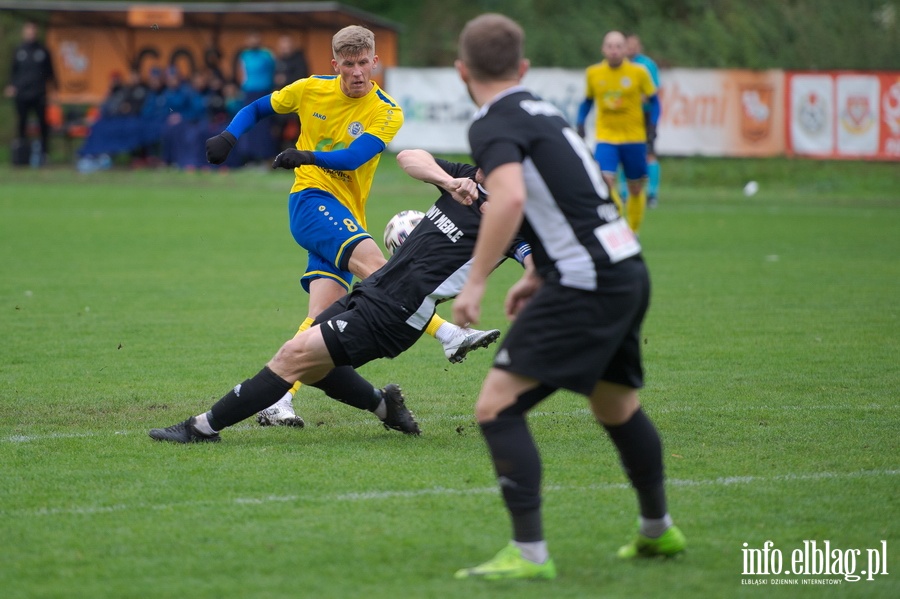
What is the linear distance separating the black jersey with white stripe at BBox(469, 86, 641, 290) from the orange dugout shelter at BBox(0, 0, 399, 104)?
24.7 meters

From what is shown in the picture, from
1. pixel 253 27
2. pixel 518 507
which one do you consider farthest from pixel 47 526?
pixel 253 27

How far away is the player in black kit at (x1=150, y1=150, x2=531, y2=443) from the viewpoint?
567cm

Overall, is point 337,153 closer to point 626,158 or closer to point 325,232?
point 325,232

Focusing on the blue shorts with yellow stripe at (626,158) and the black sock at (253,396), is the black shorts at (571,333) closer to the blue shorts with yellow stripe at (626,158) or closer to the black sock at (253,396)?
the black sock at (253,396)

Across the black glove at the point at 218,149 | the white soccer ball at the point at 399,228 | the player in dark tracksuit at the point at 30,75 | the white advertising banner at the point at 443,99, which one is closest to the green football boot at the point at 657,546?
the white soccer ball at the point at 399,228

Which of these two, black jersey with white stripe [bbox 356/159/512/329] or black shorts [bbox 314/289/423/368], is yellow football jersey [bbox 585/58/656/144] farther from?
black shorts [bbox 314/289/423/368]

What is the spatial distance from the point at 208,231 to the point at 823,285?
8.40 meters

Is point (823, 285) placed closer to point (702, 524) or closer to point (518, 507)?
point (702, 524)

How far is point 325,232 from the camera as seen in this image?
23.0 feet

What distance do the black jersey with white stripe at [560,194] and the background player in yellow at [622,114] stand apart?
427 inches

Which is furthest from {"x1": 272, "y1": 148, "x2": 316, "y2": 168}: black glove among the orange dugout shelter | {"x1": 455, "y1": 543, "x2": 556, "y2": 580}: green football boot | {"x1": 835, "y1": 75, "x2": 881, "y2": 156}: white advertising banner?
the orange dugout shelter

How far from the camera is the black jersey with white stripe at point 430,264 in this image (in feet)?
19.1

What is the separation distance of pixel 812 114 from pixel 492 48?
816 inches
